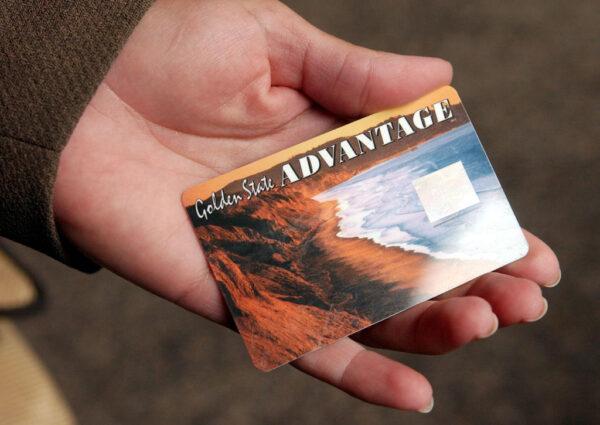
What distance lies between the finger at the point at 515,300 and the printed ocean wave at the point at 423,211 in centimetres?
7

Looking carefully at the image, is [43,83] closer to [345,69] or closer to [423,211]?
[345,69]

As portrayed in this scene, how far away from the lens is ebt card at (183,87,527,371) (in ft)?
2.46

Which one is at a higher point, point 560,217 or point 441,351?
point 441,351

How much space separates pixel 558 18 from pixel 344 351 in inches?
39.3

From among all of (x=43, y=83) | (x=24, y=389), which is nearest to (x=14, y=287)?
(x=24, y=389)

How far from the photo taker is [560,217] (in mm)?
1251

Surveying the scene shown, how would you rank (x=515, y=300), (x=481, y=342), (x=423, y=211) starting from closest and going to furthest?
(x=515, y=300), (x=423, y=211), (x=481, y=342)

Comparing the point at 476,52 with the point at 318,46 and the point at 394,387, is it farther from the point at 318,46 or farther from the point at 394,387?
the point at 394,387

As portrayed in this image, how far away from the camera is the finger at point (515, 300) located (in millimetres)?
668

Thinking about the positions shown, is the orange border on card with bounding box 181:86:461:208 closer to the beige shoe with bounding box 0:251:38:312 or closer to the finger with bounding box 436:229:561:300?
the finger with bounding box 436:229:561:300

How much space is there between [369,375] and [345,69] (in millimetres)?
351

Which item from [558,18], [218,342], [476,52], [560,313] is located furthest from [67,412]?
[558,18]

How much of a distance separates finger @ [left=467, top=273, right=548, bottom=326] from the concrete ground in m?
0.52

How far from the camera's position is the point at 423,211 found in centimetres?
77
